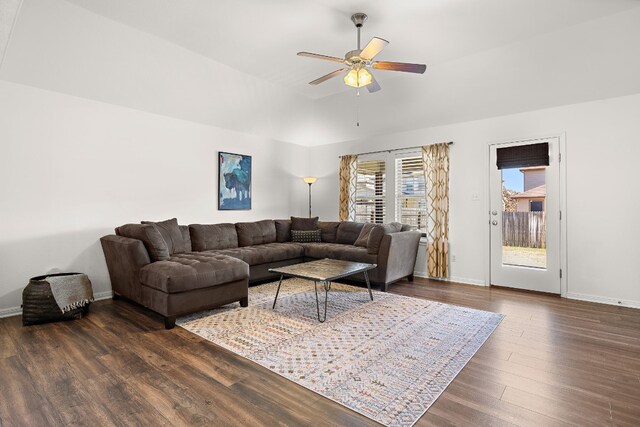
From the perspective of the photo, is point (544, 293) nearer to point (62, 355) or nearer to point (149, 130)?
point (62, 355)

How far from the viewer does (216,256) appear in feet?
12.7

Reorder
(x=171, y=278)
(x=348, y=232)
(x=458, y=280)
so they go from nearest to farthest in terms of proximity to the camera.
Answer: (x=171, y=278) → (x=458, y=280) → (x=348, y=232)

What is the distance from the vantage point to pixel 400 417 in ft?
5.84

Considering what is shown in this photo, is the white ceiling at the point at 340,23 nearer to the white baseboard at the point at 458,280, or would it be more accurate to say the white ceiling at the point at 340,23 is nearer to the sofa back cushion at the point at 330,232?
the sofa back cushion at the point at 330,232

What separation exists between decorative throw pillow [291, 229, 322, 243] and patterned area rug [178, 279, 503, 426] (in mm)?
1773

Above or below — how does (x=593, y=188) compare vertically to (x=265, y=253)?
above

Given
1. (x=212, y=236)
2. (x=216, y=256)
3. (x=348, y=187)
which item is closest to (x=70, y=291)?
(x=216, y=256)

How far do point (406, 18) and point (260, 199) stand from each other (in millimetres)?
4099

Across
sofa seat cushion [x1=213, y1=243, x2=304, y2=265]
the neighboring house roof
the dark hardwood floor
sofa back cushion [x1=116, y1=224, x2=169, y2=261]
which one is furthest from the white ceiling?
the dark hardwood floor

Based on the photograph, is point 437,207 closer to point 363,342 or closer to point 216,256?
point 363,342

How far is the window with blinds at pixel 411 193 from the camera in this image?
18.7 feet

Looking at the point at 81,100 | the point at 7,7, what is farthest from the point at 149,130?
the point at 7,7

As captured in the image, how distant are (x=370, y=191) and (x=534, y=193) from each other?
9.02ft

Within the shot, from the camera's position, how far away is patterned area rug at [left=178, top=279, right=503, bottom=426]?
2.03 meters
